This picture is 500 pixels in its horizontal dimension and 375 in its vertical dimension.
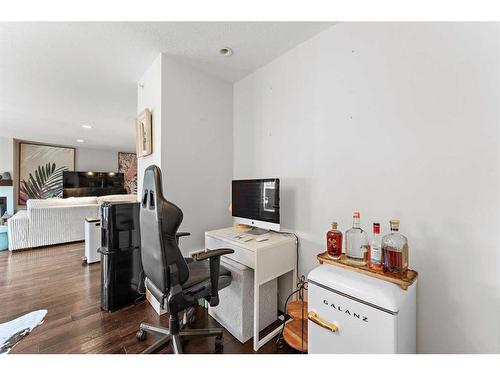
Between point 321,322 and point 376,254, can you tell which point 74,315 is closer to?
point 321,322

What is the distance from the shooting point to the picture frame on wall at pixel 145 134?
191 centimetres

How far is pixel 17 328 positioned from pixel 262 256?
198cm

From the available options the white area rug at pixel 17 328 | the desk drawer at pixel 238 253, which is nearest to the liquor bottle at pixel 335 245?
the desk drawer at pixel 238 253

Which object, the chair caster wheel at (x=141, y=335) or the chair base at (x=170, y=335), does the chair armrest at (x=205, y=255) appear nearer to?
the chair base at (x=170, y=335)

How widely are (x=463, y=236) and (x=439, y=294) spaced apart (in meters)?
0.33

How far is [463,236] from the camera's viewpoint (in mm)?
999

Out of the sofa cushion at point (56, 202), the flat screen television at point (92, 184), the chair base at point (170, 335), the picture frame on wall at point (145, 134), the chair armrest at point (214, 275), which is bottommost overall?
the chair base at point (170, 335)

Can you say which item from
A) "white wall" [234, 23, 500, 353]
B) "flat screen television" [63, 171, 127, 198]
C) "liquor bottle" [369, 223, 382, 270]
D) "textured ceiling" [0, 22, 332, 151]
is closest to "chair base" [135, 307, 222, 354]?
"white wall" [234, 23, 500, 353]

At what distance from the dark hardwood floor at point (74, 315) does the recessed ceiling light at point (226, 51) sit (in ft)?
7.41

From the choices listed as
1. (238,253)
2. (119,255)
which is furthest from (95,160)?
(238,253)

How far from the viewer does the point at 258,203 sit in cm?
170

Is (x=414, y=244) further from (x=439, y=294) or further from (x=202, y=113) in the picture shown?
(x=202, y=113)
